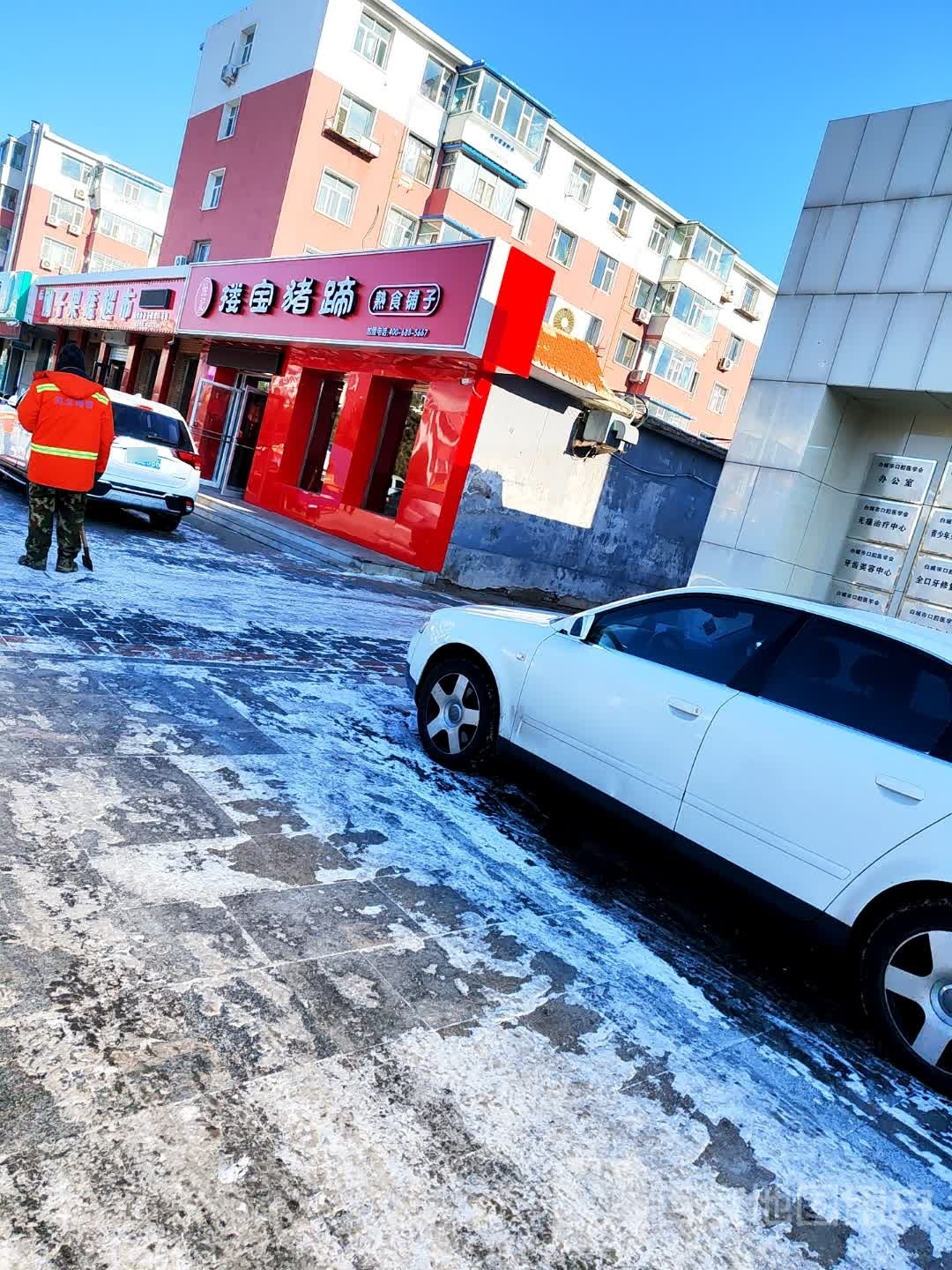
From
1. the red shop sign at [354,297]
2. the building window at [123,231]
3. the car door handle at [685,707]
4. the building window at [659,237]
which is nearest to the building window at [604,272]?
the building window at [659,237]

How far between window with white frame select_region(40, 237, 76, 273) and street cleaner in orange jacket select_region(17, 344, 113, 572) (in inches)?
2267

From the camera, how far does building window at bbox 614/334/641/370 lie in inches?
1604

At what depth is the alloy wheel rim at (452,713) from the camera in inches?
200

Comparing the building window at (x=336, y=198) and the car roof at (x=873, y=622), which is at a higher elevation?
the building window at (x=336, y=198)

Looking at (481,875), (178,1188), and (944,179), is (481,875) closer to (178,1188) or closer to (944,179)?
(178,1188)

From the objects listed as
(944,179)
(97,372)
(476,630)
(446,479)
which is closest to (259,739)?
(476,630)

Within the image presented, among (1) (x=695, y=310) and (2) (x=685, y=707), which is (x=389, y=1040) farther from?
(1) (x=695, y=310)

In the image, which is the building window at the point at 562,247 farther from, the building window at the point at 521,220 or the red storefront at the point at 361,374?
the red storefront at the point at 361,374

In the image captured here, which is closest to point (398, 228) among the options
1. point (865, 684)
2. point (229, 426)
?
point (229, 426)

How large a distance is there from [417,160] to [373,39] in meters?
3.97

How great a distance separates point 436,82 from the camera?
1223 inches

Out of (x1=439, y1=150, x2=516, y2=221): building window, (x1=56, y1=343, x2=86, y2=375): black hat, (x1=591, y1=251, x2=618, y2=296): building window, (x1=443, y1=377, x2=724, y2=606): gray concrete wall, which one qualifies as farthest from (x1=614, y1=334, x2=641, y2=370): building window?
(x1=56, y1=343, x2=86, y2=375): black hat

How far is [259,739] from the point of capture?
16.2ft

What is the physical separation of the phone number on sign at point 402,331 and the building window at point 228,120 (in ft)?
65.5
